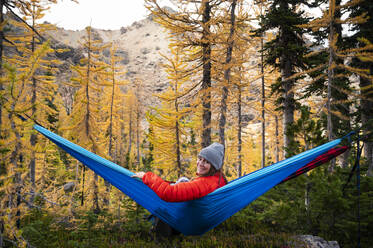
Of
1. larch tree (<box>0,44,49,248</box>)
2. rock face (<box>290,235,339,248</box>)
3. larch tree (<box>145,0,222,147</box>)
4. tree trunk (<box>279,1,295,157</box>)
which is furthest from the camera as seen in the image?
tree trunk (<box>279,1,295,157</box>)

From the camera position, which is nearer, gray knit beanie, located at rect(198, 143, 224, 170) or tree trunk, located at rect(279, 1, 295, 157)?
gray knit beanie, located at rect(198, 143, 224, 170)

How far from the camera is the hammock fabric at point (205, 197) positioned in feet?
7.29

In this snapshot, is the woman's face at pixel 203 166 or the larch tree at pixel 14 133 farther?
the woman's face at pixel 203 166

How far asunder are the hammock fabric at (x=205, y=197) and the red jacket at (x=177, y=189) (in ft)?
0.33

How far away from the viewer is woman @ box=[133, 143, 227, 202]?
2.02 meters

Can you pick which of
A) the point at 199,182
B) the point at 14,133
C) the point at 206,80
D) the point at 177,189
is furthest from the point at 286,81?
the point at 14,133

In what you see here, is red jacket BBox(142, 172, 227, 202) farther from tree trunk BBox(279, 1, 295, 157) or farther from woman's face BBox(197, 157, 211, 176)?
tree trunk BBox(279, 1, 295, 157)

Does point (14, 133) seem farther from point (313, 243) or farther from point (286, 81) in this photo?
point (286, 81)

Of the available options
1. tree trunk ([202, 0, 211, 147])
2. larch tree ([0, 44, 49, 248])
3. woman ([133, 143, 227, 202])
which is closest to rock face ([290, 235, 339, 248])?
woman ([133, 143, 227, 202])

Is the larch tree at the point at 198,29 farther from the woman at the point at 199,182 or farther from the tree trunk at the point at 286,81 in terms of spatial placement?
the woman at the point at 199,182

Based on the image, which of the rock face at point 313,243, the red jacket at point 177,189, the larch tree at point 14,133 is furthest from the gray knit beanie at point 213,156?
the larch tree at point 14,133

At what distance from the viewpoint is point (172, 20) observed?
19.8ft

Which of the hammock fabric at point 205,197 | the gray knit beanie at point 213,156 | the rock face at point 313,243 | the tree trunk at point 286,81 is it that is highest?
the tree trunk at point 286,81

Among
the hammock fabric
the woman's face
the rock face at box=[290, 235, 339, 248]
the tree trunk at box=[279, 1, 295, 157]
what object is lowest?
the rock face at box=[290, 235, 339, 248]
